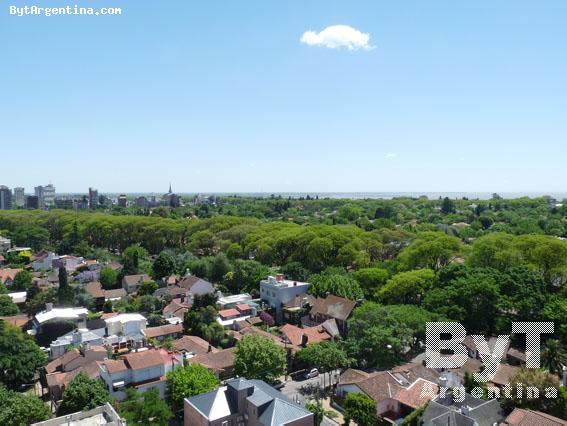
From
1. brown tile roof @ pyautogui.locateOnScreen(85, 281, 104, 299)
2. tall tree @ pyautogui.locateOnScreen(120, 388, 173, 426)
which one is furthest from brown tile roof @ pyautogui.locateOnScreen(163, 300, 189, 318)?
tall tree @ pyautogui.locateOnScreen(120, 388, 173, 426)

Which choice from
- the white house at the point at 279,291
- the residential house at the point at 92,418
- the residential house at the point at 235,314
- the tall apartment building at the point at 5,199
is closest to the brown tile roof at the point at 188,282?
the white house at the point at 279,291

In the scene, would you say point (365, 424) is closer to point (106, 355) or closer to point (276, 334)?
point (276, 334)

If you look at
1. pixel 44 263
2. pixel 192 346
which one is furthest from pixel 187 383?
pixel 44 263

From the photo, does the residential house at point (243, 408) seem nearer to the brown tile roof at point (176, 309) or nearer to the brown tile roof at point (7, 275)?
the brown tile roof at point (176, 309)

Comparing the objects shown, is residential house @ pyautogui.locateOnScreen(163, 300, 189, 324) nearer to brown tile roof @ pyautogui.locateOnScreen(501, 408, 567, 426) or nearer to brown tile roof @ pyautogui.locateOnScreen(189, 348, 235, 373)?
brown tile roof @ pyautogui.locateOnScreen(189, 348, 235, 373)

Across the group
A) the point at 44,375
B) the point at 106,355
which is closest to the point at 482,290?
the point at 106,355

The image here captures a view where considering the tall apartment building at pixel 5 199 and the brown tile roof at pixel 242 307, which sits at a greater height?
the tall apartment building at pixel 5 199

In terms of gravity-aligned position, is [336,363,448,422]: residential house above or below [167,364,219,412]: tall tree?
below
